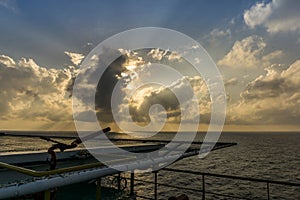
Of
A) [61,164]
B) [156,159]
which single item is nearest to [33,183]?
[156,159]

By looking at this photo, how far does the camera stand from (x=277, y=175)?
4997 cm

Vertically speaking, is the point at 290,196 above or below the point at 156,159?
below

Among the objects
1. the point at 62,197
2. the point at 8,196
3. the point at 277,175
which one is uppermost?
the point at 8,196


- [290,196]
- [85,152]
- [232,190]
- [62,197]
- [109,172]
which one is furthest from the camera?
[232,190]

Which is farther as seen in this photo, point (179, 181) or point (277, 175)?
point (277, 175)

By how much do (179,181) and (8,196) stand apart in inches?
1612

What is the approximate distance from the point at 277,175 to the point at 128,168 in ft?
179

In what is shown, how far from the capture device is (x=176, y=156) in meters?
3.84

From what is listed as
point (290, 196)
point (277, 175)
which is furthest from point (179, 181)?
point (277, 175)

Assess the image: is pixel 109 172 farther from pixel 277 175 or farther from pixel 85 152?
pixel 277 175

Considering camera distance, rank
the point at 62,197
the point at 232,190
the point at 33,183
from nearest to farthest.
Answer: the point at 33,183
the point at 62,197
the point at 232,190

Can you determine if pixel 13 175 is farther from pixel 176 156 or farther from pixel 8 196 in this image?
pixel 8 196

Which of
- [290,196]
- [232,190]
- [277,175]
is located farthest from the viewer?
[277,175]

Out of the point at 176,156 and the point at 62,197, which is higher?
the point at 176,156
